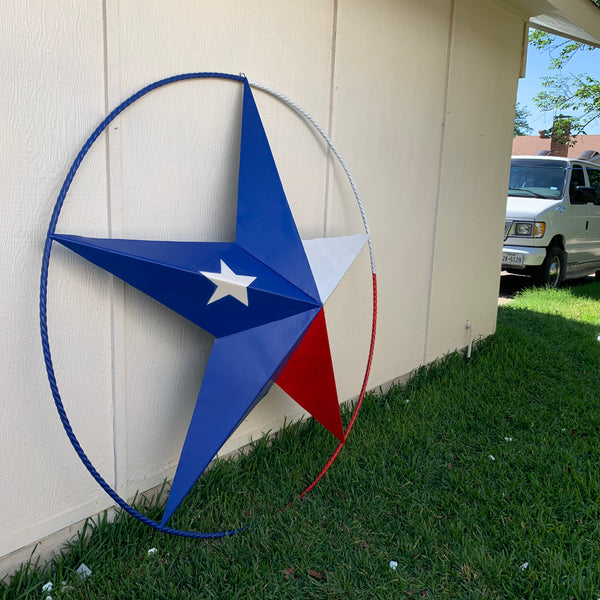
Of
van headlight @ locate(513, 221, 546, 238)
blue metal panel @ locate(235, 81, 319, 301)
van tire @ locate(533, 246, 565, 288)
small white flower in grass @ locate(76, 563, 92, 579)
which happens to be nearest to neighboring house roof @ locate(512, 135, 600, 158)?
van tire @ locate(533, 246, 565, 288)

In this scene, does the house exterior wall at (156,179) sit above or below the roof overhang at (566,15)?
below

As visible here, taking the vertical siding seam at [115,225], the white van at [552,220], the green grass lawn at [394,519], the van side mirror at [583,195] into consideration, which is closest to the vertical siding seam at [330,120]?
the green grass lawn at [394,519]

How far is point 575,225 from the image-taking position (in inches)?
346

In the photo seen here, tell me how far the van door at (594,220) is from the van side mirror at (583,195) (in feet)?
0.43

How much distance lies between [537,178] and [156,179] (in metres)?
7.85

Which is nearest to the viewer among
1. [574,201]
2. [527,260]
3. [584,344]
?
[584,344]

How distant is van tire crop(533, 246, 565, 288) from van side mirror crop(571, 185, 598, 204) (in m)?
0.82

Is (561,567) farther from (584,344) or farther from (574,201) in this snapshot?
(574,201)

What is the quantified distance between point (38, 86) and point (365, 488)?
214cm

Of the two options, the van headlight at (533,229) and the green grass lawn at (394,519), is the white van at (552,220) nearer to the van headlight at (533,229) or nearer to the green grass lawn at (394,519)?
the van headlight at (533,229)

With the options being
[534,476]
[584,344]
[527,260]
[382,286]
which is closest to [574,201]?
[527,260]

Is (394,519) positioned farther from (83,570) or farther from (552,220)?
(552,220)

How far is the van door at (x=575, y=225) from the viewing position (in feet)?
28.3

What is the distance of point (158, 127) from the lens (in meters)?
2.32
